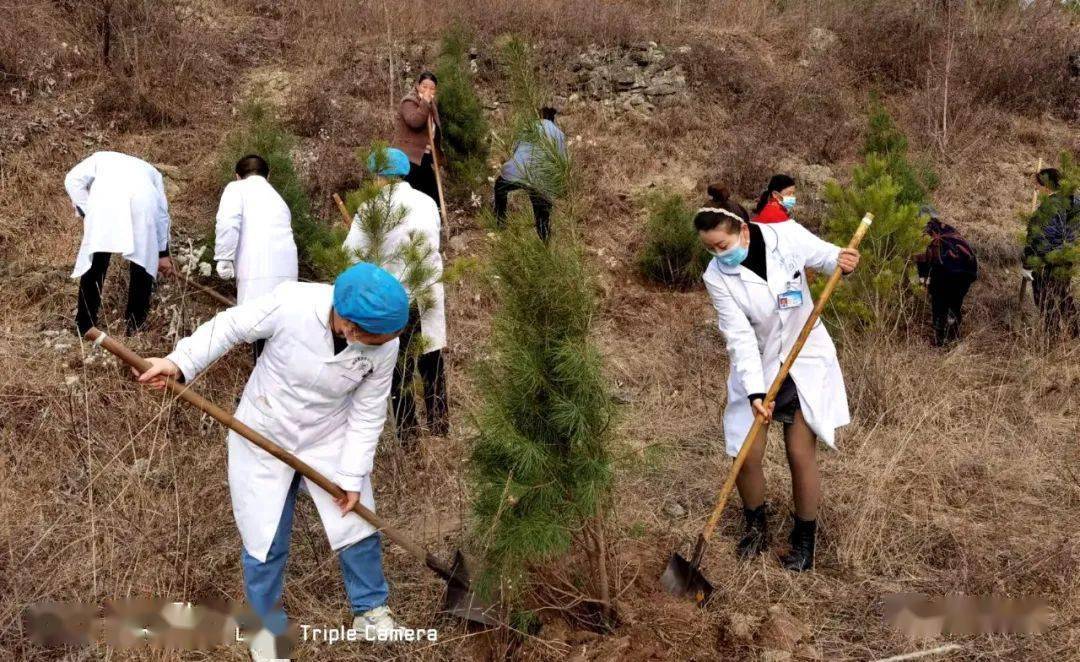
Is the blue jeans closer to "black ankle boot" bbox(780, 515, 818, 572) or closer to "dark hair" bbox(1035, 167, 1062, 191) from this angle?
"black ankle boot" bbox(780, 515, 818, 572)

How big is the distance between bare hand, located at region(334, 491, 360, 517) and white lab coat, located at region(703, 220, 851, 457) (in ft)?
5.07

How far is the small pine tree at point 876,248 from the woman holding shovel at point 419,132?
3.18 metres

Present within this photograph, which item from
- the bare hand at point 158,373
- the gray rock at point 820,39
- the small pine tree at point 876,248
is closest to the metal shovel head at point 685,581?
the bare hand at point 158,373

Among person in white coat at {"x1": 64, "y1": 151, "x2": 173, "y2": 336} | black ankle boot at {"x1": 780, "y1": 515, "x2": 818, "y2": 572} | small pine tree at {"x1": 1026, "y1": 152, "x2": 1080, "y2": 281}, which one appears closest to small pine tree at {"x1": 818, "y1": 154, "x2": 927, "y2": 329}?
small pine tree at {"x1": 1026, "y1": 152, "x2": 1080, "y2": 281}

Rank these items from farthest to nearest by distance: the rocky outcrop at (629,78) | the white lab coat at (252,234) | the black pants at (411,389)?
the rocky outcrop at (629,78) → the white lab coat at (252,234) → the black pants at (411,389)

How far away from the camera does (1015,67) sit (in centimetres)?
1184

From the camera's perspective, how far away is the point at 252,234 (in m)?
4.65

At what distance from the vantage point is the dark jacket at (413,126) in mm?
6652

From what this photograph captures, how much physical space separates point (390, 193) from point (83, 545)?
1.92m

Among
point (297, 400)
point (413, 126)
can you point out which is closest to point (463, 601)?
point (297, 400)

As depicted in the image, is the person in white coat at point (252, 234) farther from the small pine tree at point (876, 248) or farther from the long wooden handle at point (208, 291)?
the small pine tree at point (876, 248)

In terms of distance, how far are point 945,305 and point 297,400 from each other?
Answer: 532cm

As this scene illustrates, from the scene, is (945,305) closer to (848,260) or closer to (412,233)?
(848,260)

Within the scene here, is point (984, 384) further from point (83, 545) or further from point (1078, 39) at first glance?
point (1078, 39)
